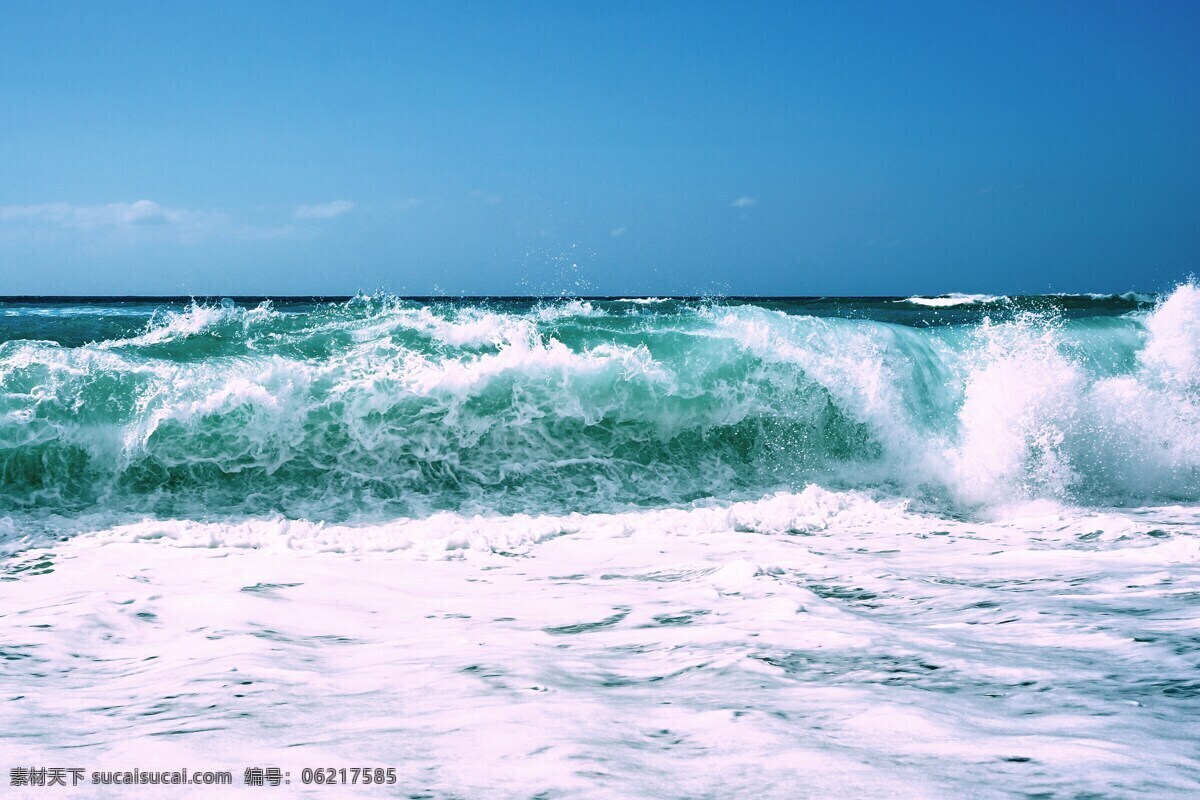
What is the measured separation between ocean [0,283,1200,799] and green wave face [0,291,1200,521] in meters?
0.03

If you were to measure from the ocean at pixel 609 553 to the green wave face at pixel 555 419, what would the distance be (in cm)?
3

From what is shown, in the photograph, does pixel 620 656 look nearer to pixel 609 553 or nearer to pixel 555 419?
pixel 609 553

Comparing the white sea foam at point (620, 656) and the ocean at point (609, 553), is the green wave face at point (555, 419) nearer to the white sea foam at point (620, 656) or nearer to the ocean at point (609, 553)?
the ocean at point (609, 553)

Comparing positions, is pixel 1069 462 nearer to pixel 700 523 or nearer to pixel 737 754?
pixel 700 523

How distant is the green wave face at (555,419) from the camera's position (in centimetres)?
658

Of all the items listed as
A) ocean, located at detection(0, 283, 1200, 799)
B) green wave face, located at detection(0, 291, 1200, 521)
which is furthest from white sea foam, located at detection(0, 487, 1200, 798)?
green wave face, located at detection(0, 291, 1200, 521)

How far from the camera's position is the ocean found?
2279mm

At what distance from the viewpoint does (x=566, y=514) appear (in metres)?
6.25

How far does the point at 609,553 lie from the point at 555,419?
8.51ft

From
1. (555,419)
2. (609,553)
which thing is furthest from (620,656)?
(555,419)

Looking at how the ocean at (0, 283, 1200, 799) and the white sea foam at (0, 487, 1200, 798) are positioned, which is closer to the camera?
the white sea foam at (0, 487, 1200, 798)

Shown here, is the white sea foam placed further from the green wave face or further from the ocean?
the green wave face

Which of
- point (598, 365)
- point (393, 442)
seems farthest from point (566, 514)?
point (598, 365)

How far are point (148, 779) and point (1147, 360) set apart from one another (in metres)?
11.4
